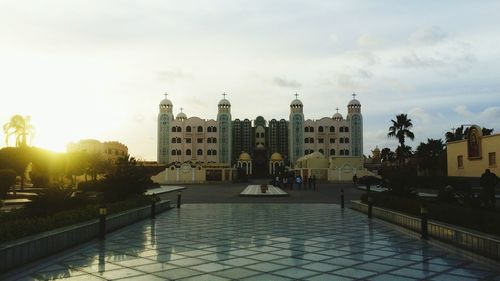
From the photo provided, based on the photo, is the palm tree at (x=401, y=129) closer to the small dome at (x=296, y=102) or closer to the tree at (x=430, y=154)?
the tree at (x=430, y=154)

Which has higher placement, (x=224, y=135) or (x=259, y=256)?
(x=224, y=135)

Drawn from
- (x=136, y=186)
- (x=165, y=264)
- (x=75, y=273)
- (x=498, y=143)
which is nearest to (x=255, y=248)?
(x=165, y=264)

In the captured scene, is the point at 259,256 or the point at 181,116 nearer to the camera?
the point at 259,256

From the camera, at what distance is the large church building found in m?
86.8

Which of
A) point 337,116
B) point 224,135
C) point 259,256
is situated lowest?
point 259,256

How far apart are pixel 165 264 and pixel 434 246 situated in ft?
19.2

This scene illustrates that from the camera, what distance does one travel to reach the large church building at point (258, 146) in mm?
86750

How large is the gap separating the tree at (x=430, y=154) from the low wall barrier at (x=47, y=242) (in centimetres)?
4767

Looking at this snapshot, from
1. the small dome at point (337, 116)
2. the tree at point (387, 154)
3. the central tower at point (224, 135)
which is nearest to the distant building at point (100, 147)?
the central tower at point (224, 135)

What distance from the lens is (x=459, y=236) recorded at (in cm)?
870

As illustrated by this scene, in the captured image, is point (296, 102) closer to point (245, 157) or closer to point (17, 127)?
point (245, 157)

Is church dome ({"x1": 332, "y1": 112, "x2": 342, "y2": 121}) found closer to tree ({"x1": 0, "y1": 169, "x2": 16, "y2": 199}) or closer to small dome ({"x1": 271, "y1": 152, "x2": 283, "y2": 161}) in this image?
small dome ({"x1": 271, "y1": 152, "x2": 283, "y2": 161})

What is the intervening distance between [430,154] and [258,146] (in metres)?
41.9

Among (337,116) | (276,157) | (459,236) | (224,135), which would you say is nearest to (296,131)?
(276,157)
